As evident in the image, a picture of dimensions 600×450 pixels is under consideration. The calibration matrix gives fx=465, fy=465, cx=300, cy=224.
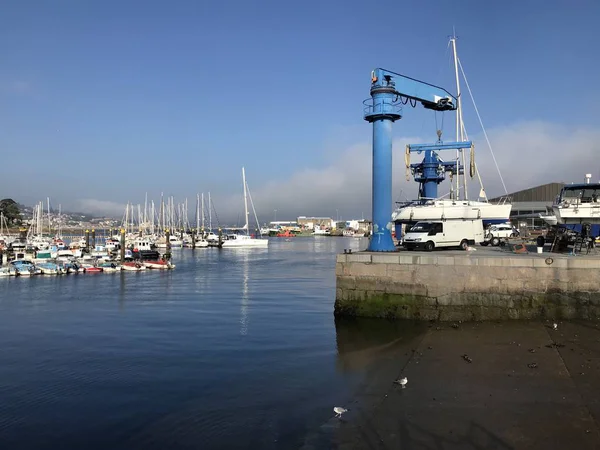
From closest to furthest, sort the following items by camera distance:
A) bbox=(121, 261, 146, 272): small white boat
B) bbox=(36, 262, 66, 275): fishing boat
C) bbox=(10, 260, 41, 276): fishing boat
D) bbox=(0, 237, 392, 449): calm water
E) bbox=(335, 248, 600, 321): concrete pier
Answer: bbox=(0, 237, 392, 449): calm water → bbox=(335, 248, 600, 321): concrete pier → bbox=(10, 260, 41, 276): fishing boat → bbox=(36, 262, 66, 275): fishing boat → bbox=(121, 261, 146, 272): small white boat

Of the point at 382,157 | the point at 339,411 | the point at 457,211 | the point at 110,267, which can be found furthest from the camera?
the point at 110,267

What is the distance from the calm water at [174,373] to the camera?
863cm

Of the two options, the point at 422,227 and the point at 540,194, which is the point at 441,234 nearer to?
the point at 422,227

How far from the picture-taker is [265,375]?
11906mm

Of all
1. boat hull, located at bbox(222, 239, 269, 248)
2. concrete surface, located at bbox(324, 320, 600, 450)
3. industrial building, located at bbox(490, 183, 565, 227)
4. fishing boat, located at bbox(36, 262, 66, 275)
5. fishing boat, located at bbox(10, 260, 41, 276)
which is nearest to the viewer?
concrete surface, located at bbox(324, 320, 600, 450)

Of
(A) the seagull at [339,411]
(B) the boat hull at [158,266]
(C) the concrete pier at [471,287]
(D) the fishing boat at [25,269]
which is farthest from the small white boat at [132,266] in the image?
(A) the seagull at [339,411]

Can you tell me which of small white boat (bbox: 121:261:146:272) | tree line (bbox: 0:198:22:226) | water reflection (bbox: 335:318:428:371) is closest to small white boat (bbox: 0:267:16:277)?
small white boat (bbox: 121:261:146:272)

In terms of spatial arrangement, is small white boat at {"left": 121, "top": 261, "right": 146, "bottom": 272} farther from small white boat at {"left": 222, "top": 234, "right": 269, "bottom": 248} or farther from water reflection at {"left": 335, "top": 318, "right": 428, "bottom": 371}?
small white boat at {"left": 222, "top": 234, "right": 269, "bottom": 248}

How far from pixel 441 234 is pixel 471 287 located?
27.0 feet

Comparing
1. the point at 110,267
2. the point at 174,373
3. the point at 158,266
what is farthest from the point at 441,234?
the point at 110,267

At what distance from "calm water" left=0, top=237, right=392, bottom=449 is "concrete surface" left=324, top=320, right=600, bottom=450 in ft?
2.50

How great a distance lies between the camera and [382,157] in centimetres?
1888

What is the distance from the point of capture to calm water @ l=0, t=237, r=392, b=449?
8633 mm

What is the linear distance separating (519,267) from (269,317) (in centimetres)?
1028
